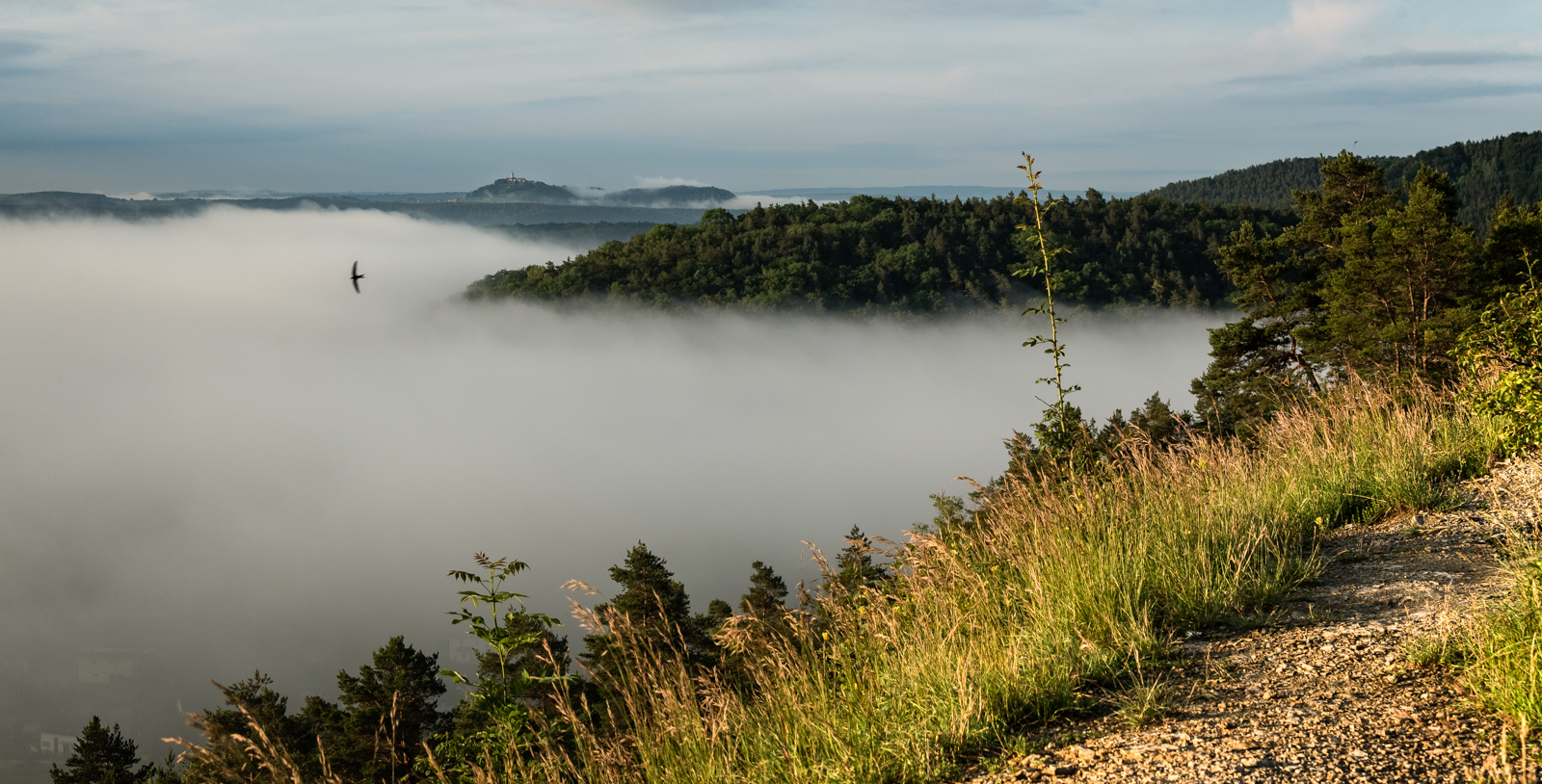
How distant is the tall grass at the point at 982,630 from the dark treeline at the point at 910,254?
12837cm

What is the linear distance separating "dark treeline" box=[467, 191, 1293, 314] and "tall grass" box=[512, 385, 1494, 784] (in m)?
128

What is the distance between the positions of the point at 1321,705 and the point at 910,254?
144561mm

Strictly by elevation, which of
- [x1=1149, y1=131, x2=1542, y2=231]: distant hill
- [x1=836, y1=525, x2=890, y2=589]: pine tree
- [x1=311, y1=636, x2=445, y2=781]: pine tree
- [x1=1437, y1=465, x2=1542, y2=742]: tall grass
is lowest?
[x1=311, y1=636, x2=445, y2=781]: pine tree

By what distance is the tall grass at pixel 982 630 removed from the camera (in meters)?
3.22

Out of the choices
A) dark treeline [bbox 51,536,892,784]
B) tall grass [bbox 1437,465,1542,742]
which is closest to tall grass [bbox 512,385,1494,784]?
dark treeline [bbox 51,536,892,784]

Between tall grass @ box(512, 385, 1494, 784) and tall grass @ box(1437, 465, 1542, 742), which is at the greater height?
tall grass @ box(1437, 465, 1542, 742)

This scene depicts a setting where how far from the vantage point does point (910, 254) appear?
144625 millimetres

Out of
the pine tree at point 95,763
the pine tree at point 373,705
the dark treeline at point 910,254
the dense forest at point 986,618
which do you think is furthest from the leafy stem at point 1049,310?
the dark treeline at point 910,254

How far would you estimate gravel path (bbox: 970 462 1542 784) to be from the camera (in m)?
2.68

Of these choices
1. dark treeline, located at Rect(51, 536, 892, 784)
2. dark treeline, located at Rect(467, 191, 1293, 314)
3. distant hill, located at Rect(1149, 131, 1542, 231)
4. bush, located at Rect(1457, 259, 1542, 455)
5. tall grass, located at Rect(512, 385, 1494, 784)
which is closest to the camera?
tall grass, located at Rect(512, 385, 1494, 784)

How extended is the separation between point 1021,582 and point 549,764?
7.08 ft

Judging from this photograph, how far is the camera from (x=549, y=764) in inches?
129

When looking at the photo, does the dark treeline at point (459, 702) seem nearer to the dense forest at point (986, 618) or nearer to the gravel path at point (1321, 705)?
the dense forest at point (986, 618)

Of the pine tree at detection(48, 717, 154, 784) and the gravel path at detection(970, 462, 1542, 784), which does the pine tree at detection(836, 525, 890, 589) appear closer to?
the gravel path at detection(970, 462, 1542, 784)
